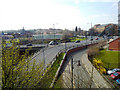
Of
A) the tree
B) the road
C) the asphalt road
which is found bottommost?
the road

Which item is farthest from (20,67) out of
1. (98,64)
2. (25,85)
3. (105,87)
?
(98,64)

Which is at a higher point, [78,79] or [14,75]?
[14,75]

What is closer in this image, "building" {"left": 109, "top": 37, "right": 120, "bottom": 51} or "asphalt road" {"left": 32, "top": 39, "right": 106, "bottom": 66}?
"asphalt road" {"left": 32, "top": 39, "right": 106, "bottom": 66}

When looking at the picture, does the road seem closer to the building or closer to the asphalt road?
the asphalt road

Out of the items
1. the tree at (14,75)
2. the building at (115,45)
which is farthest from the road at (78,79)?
the building at (115,45)

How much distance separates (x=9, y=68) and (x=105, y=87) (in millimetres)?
4573

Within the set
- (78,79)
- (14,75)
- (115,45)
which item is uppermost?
(14,75)

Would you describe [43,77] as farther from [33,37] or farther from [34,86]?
[33,37]

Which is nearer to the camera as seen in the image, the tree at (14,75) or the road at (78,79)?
the tree at (14,75)

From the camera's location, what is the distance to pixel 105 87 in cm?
527

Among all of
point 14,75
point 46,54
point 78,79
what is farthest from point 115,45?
point 14,75

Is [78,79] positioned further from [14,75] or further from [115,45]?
[115,45]

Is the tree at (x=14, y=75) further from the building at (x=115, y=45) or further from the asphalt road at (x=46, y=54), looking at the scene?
the building at (x=115, y=45)

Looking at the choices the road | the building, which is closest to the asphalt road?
the road
